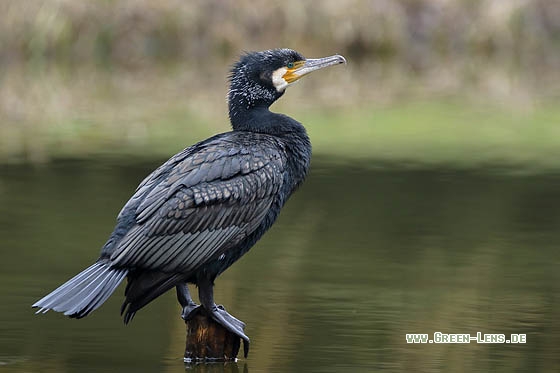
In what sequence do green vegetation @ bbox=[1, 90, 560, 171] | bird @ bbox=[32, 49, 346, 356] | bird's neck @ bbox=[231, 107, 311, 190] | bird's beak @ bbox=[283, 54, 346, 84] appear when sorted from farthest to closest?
green vegetation @ bbox=[1, 90, 560, 171] < bird's beak @ bbox=[283, 54, 346, 84] < bird's neck @ bbox=[231, 107, 311, 190] < bird @ bbox=[32, 49, 346, 356]

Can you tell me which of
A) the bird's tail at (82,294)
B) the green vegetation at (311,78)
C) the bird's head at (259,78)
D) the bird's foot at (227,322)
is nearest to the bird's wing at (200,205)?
the bird's tail at (82,294)

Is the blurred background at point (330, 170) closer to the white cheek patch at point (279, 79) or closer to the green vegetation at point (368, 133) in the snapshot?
the green vegetation at point (368, 133)

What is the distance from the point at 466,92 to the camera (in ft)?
66.2

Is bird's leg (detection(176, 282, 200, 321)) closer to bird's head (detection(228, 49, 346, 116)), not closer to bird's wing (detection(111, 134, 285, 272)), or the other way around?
bird's wing (detection(111, 134, 285, 272))

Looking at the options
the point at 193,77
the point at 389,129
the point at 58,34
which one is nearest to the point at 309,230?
the point at 389,129

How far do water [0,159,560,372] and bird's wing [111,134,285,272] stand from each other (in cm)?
68

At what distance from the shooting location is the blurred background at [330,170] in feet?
24.3

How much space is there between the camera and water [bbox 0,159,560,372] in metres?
7.01

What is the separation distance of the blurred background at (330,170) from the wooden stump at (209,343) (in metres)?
0.10

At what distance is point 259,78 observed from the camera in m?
7.38

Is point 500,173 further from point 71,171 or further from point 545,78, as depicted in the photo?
point 545,78

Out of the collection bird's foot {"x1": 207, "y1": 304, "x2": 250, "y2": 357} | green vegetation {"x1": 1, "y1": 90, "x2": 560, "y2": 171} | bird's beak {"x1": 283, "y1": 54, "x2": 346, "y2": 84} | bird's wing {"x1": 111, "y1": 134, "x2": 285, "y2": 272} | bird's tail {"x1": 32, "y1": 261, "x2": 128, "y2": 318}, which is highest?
green vegetation {"x1": 1, "y1": 90, "x2": 560, "y2": 171}

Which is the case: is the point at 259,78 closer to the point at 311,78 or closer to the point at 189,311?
the point at 189,311

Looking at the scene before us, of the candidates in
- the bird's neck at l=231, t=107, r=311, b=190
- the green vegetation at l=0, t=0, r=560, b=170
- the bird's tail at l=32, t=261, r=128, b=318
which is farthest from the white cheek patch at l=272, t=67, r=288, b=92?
the green vegetation at l=0, t=0, r=560, b=170
